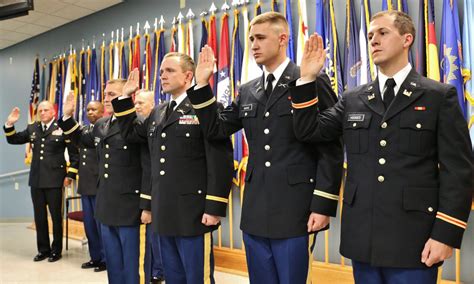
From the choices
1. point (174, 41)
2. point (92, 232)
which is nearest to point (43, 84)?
point (174, 41)

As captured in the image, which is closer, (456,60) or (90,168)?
(456,60)

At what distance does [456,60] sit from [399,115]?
182 centimetres

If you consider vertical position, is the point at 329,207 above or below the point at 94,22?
below

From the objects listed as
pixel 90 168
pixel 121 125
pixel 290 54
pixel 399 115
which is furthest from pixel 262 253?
pixel 90 168

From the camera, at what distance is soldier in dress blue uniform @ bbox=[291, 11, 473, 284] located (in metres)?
1.38

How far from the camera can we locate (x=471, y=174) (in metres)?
1.39

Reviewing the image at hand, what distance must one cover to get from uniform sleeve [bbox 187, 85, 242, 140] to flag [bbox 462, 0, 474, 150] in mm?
1761

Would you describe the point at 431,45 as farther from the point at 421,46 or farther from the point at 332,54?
the point at 332,54

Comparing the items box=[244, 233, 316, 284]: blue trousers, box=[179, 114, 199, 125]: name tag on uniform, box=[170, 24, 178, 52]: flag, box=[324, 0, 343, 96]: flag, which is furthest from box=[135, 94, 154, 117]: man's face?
box=[170, 24, 178, 52]: flag

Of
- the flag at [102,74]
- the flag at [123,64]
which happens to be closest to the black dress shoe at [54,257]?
the flag at [102,74]

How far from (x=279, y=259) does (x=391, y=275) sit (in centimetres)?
44

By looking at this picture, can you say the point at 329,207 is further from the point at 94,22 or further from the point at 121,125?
the point at 94,22

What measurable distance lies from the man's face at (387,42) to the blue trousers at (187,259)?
1.19 metres

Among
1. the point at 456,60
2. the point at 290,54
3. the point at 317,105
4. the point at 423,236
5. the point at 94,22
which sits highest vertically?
the point at 94,22
